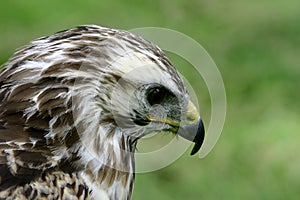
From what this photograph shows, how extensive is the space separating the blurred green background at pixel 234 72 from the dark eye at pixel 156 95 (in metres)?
2.68

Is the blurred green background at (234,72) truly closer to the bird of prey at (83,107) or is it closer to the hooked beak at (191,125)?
the hooked beak at (191,125)

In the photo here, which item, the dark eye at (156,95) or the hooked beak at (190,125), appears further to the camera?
the hooked beak at (190,125)

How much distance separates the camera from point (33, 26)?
10344 mm

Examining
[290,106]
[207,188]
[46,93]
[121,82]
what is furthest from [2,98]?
[290,106]

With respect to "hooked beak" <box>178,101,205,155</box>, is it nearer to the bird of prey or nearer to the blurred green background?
the bird of prey

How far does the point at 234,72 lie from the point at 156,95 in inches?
197

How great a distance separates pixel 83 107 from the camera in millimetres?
4938

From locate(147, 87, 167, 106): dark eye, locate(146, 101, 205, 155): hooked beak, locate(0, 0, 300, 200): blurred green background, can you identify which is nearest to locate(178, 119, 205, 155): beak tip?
locate(146, 101, 205, 155): hooked beak

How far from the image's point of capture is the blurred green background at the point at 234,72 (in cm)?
816

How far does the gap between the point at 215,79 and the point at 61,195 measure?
162 inches

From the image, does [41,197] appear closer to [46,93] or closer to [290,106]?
[46,93]

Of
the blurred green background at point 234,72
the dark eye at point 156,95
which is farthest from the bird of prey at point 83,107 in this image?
the blurred green background at point 234,72

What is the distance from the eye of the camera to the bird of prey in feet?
15.9

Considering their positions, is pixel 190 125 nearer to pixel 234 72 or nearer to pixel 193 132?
pixel 193 132
